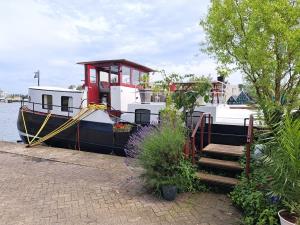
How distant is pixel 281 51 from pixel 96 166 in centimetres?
550

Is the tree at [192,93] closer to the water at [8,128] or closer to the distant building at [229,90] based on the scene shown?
the distant building at [229,90]

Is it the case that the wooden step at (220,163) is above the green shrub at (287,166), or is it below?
below

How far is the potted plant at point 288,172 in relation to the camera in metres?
3.92

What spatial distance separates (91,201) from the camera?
5.61 metres

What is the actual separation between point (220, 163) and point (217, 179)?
454mm

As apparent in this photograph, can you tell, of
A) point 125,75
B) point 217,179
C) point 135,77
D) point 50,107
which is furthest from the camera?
point 135,77

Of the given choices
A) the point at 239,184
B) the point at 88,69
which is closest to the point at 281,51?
the point at 239,184

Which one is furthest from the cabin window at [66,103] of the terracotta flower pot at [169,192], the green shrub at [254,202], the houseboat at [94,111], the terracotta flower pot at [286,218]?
the terracotta flower pot at [286,218]

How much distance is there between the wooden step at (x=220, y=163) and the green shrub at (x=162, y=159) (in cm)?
73

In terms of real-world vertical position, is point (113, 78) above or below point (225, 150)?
above

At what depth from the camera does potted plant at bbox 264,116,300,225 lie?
392 centimetres

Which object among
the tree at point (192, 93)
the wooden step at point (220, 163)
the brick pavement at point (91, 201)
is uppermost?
the tree at point (192, 93)

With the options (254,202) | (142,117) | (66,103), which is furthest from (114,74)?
(254,202)

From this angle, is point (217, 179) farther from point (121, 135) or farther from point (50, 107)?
point (50, 107)
